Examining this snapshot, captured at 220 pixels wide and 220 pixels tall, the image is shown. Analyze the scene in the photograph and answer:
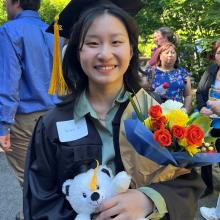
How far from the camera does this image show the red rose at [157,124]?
1555mm

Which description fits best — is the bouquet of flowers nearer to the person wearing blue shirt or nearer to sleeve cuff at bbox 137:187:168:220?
sleeve cuff at bbox 137:187:168:220

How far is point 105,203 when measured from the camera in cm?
157

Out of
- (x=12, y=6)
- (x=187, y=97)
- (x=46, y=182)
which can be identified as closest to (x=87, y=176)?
(x=46, y=182)

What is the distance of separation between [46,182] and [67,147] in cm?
19

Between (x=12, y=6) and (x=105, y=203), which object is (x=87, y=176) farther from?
(x=12, y=6)

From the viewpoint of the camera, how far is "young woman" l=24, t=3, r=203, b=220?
1695 millimetres

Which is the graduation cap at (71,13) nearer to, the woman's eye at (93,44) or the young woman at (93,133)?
the young woman at (93,133)

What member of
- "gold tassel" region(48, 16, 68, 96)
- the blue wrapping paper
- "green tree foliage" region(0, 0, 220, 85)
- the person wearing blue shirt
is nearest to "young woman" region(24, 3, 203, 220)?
the blue wrapping paper

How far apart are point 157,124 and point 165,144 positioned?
117 millimetres

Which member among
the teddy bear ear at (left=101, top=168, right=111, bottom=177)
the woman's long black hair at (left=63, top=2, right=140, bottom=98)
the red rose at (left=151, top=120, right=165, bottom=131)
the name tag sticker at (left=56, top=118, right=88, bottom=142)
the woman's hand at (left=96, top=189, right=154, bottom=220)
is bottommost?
the woman's hand at (left=96, top=189, right=154, bottom=220)

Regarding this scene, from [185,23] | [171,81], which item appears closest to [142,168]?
[171,81]

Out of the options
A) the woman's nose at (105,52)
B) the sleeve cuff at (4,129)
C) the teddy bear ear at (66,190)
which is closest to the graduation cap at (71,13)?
the woman's nose at (105,52)

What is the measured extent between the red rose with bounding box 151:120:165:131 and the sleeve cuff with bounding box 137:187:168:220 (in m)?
0.25

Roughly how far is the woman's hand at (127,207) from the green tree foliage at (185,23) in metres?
4.64
